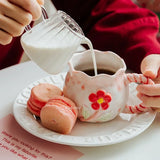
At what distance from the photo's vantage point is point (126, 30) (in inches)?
38.7

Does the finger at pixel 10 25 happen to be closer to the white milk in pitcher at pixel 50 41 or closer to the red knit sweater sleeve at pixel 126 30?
the white milk in pitcher at pixel 50 41

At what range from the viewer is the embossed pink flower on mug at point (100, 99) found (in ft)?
2.04

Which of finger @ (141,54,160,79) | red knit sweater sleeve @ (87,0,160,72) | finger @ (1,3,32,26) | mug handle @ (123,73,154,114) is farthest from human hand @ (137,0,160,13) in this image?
finger @ (1,3,32,26)

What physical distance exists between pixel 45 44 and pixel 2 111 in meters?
0.22

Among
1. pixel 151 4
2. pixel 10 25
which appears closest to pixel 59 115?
pixel 10 25

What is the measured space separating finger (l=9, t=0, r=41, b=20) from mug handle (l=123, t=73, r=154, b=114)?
22 centimetres

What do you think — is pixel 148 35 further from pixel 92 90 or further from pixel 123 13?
pixel 92 90

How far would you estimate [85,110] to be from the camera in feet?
2.08

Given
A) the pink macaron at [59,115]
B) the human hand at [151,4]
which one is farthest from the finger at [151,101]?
the human hand at [151,4]

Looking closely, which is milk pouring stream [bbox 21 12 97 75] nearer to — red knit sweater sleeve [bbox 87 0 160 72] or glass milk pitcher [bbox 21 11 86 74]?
glass milk pitcher [bbox 21 11 86 74]

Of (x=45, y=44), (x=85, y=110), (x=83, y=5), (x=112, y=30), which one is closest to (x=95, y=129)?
(x=85, y=110)

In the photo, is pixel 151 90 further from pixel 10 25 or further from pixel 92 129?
pixel 10 25

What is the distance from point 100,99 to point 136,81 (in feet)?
0.28

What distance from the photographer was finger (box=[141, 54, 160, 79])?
0.65 m
